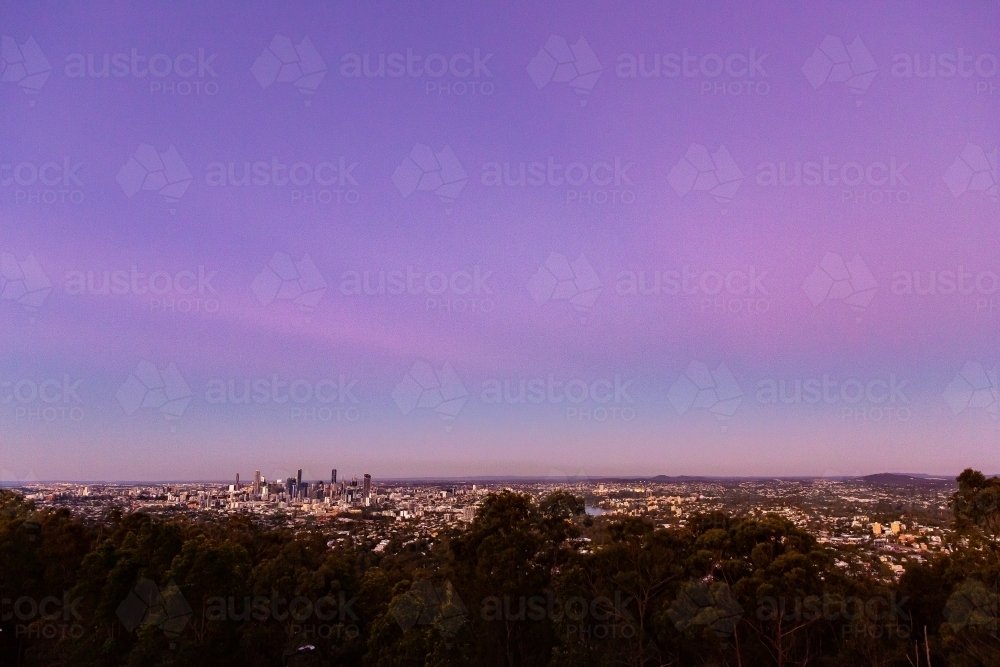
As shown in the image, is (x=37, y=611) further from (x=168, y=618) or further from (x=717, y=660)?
Result: (x=717, y=660)

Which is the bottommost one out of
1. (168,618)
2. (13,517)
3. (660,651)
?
(660,651)

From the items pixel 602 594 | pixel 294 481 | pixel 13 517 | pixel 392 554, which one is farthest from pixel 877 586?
pixel 294 481

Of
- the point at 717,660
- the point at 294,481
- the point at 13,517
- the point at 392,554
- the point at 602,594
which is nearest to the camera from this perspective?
the point at 717,660

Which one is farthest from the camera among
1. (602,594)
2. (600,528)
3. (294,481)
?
(294,481)

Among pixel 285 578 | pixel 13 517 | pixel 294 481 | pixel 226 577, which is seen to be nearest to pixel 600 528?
pixel 285 578

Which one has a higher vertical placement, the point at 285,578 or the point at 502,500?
the point at 502,500

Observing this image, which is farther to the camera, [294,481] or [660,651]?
[294,481]

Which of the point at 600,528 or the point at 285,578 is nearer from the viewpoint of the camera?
the point at 285,578

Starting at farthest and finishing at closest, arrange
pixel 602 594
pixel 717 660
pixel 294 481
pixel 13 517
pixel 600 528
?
1. pixel 294 481
2. pixel 13 517
3. pixel 600 528
4. pixel 602 594
5. pixel 717 660

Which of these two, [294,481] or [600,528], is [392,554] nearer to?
[600,528]
